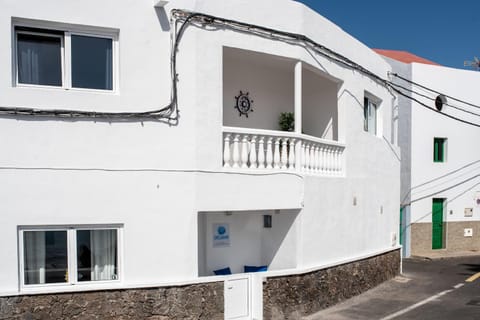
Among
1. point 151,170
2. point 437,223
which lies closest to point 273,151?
point 151,170

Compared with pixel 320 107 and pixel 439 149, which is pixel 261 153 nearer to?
pixel 320 107

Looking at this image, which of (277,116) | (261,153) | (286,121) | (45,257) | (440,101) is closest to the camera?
(45,257)

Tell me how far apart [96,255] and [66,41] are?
11.6ft

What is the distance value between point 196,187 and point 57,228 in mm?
2372

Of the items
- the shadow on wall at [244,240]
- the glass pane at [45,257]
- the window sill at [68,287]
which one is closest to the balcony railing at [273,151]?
the shadow on wall at [244,240]

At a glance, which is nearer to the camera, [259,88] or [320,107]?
[259,88]

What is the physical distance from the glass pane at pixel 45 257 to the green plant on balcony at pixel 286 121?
596 centimetres

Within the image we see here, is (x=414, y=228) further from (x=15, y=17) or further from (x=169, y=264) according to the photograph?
(x=15, y=17)

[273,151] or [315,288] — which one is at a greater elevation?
[273,151]

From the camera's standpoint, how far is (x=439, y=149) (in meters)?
18.9

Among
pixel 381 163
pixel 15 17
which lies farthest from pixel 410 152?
pixel 15 17

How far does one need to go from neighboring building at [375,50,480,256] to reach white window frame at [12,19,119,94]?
12.9 meters

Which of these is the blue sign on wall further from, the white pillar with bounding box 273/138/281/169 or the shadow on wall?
the white pillar with bounding box 273/138/281/169

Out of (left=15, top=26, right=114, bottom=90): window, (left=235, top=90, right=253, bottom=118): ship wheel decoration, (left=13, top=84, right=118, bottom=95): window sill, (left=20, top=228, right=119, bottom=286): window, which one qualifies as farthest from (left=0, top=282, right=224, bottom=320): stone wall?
(left=235, top=90, right=253, bottom=118): ship wheel decoration
